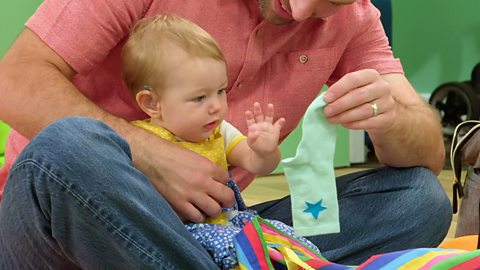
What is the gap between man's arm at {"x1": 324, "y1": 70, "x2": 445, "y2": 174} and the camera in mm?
956

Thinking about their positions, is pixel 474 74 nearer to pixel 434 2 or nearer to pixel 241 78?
pixel 434 2

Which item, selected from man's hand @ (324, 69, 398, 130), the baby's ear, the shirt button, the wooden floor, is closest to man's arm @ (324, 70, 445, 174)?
man's hand @ (324, 69, 398, 130)

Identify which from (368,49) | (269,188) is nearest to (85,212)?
(368,49)

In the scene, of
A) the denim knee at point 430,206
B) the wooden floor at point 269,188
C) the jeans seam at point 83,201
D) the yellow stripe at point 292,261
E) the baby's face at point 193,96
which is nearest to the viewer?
the jeans seam at point 83,201

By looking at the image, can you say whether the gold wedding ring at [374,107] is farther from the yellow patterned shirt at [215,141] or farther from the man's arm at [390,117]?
the yellow patterned shirt at [215,141]

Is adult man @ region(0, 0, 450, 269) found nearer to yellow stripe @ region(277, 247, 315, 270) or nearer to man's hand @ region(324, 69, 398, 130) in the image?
man's hand @ region(324, 69, 398, 130)

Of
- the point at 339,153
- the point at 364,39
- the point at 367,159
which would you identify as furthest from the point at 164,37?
the point at 367,159

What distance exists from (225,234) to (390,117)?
310 mm

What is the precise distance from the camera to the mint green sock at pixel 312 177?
0.96m

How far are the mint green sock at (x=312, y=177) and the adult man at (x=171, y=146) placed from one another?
0.02 m

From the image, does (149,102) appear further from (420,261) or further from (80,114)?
(420,261)

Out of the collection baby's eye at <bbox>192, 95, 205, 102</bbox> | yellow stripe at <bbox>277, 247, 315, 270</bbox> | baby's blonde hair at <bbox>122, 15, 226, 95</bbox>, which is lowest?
yellow stripe at <bbox>277, 247, 315, 270</bbox>

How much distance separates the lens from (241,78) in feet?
3.79

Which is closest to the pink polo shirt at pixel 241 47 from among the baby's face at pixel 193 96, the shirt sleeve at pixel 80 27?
the shirt sleeve at pixel 80 27
